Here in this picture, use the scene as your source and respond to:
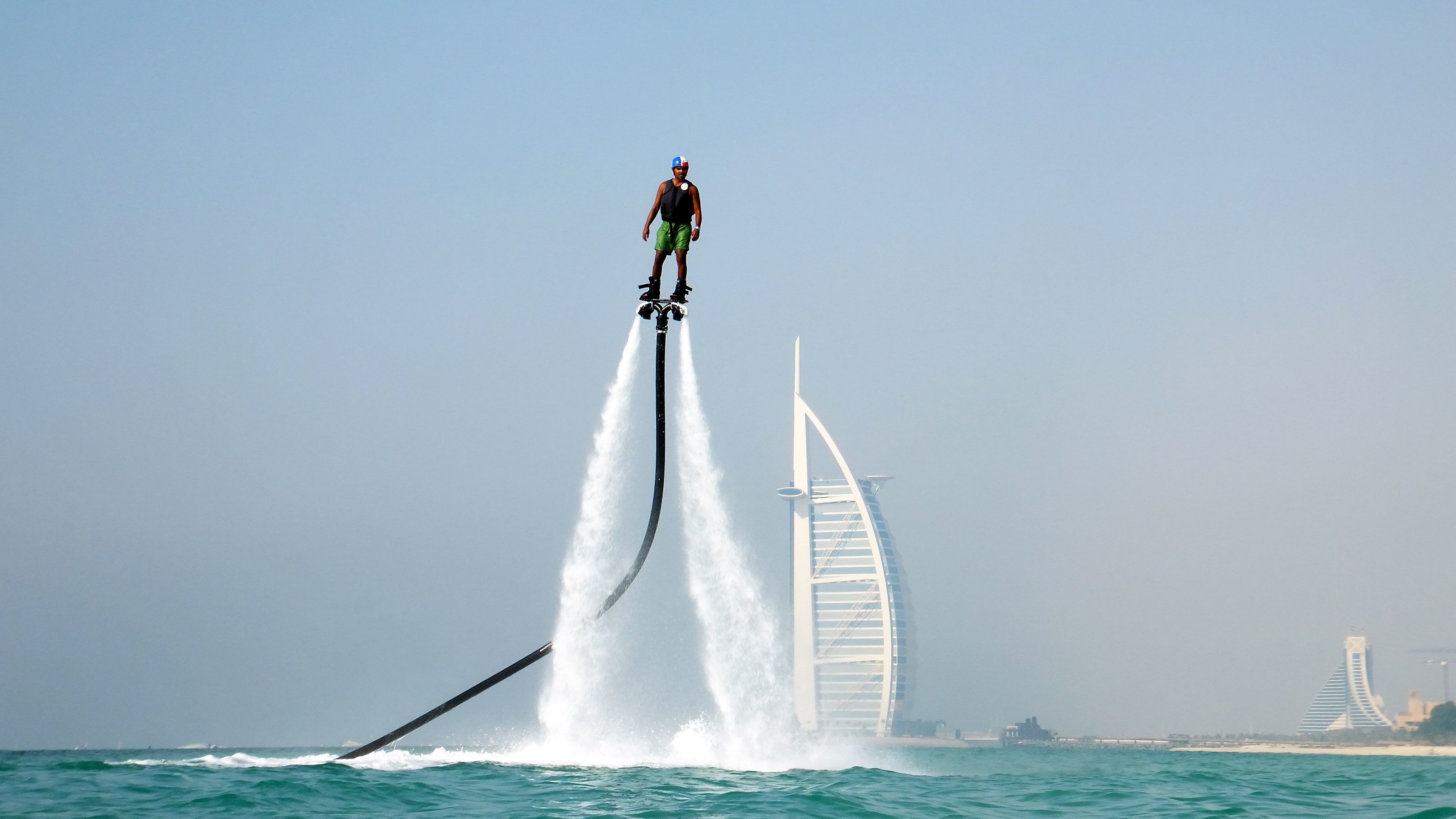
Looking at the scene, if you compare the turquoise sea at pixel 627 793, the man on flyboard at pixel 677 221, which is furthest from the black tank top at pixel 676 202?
the turquoise sea at pixel 627 793

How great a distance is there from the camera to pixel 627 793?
29.4 meters

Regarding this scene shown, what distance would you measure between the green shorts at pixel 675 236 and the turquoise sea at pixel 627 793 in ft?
36.3

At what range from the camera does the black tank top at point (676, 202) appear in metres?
24.6

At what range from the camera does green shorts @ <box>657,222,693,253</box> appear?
81.6ft

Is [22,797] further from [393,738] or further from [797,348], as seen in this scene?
[797,348]

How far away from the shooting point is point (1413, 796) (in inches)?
1336

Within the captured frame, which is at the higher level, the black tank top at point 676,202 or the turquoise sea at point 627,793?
the black tank top at point 676,202

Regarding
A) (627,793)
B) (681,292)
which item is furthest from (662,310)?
(627,793)

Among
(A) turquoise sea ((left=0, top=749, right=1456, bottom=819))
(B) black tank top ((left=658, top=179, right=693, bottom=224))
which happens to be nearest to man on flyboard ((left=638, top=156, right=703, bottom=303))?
(B) black tank top ((left=658, top=179, right=693, bottom=224))

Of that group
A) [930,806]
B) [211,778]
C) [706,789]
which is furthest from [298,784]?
[930,806]

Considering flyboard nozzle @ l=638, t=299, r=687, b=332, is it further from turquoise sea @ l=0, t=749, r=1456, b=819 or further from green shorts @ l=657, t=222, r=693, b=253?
turquoise sea @ l=0, t=749, r=1456, b=819

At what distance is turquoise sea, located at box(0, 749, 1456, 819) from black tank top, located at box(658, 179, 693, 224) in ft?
38.1

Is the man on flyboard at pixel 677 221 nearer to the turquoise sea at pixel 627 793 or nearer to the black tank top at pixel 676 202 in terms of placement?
the black tank top at pixel 676 202

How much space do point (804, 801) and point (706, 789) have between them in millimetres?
3390
